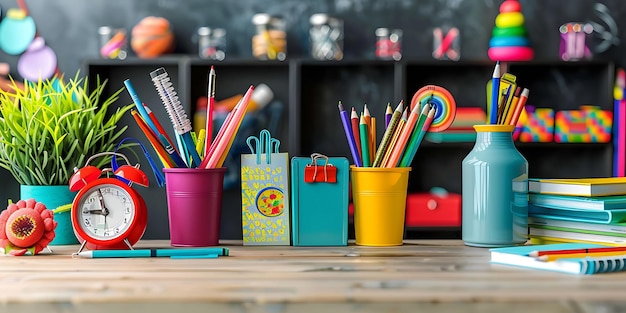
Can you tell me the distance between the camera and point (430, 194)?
11.9 feet

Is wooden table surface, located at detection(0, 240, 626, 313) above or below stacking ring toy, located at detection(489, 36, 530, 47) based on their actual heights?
below

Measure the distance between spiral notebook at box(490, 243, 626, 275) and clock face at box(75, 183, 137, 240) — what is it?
58 cm

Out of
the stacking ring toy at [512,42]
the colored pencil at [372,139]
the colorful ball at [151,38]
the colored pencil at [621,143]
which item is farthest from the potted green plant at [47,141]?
the colored pencil at [621,143]

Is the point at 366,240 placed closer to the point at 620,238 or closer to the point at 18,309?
the point at 620,238

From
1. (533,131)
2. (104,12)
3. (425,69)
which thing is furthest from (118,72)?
(533,131)

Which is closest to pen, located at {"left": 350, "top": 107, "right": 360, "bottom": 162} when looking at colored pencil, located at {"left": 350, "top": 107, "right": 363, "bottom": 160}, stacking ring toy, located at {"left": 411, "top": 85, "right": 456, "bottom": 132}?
colored pencil, located at {"left": 350, "top": 107, "right": 363, "bottom": 160}

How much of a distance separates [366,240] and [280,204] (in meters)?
0.16

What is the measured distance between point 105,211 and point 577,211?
769 millimetres

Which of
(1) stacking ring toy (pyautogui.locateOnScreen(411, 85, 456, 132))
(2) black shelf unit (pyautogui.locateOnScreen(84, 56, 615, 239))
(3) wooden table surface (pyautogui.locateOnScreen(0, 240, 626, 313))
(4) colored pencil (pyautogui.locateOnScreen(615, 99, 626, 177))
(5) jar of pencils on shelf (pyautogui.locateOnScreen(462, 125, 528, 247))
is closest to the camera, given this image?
(3) wooden table surface (pyautogui.locateOnScreen(0, 240, 626, 313))

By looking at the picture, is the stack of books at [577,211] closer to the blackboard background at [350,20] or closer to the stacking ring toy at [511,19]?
the stacking ring toy at [511,19]

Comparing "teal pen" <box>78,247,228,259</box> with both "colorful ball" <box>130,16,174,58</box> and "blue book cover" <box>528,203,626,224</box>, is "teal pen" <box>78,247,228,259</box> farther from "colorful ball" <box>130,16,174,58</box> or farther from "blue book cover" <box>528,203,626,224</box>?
"colorful ball" <box>130,16,174,58</box>

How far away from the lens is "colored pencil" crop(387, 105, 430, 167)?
1.26m

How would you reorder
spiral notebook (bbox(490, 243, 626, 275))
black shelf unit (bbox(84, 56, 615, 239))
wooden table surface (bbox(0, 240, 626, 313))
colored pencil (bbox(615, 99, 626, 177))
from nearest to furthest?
wooden table surface (bbox(0, 240, 626, 313)) → spiral notebook (bbox(490, 243, 626, 275)) → colored pencil (bbox(615, 99, 626, 177)) → black shelf unit (bbox(84, 56, 615, 239))

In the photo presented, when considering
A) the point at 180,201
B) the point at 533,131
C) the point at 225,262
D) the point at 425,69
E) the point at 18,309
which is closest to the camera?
the point at 18,309
